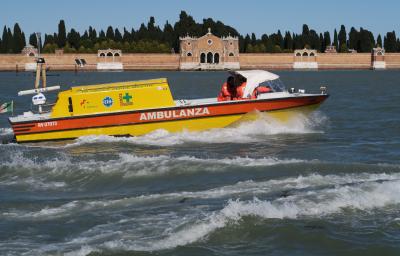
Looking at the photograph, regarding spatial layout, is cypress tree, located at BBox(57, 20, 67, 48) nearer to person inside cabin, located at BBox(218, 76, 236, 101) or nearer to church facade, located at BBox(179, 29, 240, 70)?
church facade, located at BBox(179, 29, 240, 70)

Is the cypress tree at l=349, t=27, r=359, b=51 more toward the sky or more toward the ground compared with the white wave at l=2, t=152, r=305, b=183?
more toward the sky

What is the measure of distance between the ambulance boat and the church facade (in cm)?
10020

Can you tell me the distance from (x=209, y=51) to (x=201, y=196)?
10975cm

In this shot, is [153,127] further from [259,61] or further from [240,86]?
[259,61]

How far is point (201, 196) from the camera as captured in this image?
10.9 metres

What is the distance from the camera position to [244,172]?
12867 millimetres

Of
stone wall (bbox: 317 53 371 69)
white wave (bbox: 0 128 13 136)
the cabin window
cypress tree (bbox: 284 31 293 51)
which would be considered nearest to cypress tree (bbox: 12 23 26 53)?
cypress tree (bbox: 284 31 293 51)

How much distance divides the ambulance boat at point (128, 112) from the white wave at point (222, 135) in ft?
0.56

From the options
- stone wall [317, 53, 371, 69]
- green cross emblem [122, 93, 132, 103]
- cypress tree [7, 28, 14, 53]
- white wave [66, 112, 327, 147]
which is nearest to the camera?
white wave [66, 112, 327, 147]

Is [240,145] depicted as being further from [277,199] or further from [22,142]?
[277,199]

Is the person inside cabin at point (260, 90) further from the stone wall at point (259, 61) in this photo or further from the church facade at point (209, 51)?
the stone wall at point (259, 61)

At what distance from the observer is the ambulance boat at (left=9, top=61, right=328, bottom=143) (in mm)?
18078

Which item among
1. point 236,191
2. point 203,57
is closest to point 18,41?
point 203,57

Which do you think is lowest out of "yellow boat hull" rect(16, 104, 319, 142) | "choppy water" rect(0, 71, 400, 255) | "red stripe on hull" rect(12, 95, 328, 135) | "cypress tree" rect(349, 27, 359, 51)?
"choppy water" rect(0, 71, 400, 255)
